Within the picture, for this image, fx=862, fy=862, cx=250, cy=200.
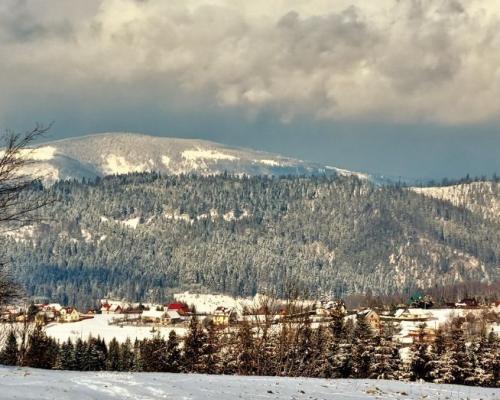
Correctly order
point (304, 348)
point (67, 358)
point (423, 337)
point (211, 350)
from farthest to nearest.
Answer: point (423, 337), point (67, 358), point (211, 350), point (304, 348)

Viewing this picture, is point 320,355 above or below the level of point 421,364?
above

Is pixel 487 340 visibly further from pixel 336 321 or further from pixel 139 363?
pixel 139 363

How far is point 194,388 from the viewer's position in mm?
30344

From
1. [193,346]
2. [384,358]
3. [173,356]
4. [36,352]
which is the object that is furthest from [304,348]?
[36,352]

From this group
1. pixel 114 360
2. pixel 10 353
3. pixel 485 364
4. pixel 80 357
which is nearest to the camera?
pixel 485 364

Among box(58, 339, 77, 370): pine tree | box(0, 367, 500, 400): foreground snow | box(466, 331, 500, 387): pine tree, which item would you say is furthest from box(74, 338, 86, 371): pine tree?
box(0, 367, 500, 400): foreground snow

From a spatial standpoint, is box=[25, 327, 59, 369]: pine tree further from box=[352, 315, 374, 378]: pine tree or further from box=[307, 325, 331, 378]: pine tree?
box=[352, 315, 374, 378]: pine tree

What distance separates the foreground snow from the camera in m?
26.9

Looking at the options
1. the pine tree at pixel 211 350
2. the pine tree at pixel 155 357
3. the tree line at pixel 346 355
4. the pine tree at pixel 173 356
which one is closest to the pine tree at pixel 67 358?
the pine tree at pixel 155 357

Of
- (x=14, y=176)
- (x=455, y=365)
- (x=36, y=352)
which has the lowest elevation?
(x=36, y=352)

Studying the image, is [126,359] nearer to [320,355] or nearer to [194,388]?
[320,355]

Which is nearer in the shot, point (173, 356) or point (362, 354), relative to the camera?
point (362, 354)

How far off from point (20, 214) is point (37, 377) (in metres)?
6.09

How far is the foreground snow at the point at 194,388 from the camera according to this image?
26902mm
